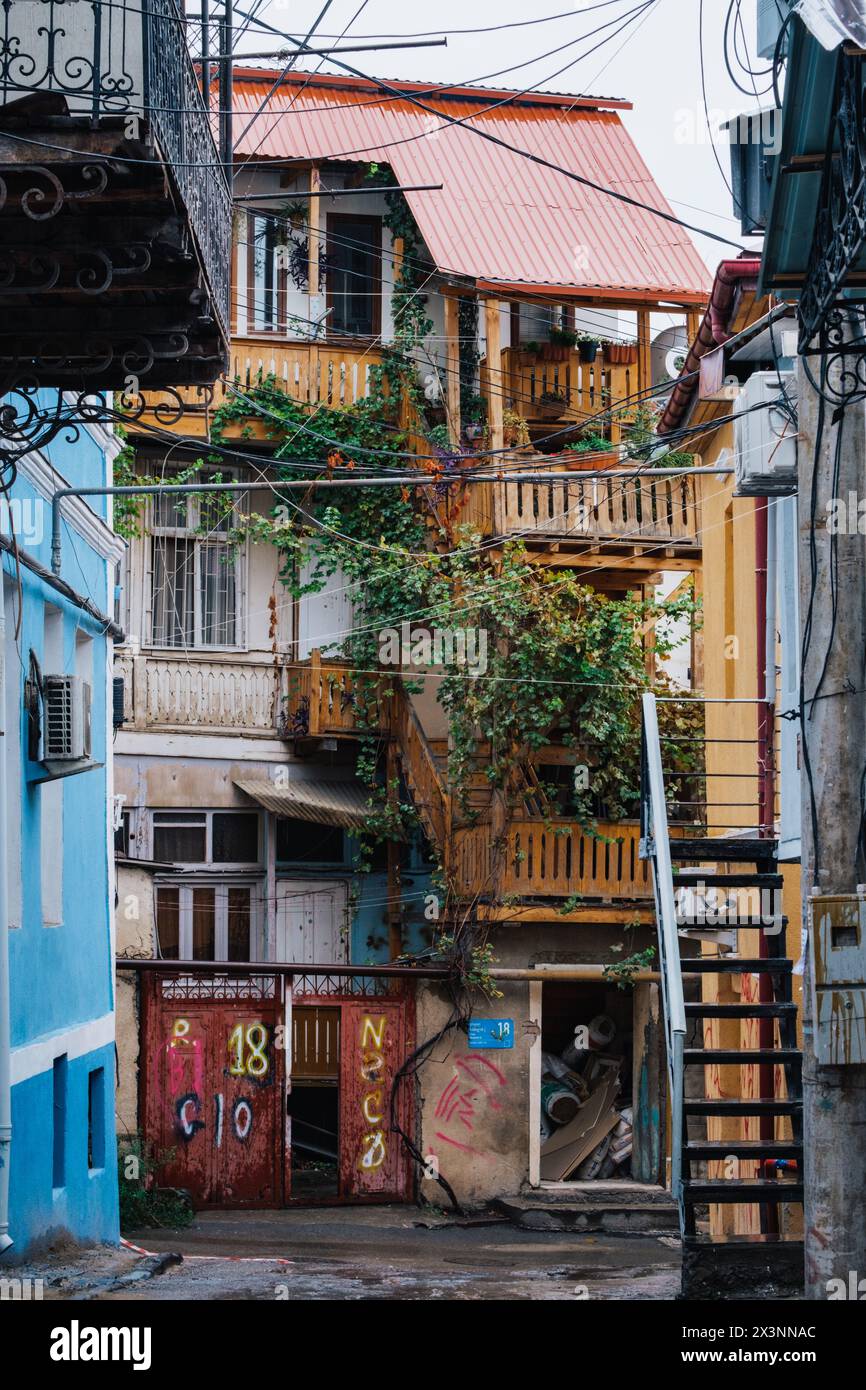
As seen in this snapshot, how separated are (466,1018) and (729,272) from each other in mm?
9332

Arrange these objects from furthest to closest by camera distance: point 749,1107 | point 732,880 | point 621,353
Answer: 1. point 621,353
2. point 732,880
3. point 749,1107

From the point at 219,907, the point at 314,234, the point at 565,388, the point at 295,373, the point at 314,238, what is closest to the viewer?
the point at 219,907

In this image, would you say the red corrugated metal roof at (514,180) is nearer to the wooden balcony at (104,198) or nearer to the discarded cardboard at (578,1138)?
the discarded cardboard at (578,1138)

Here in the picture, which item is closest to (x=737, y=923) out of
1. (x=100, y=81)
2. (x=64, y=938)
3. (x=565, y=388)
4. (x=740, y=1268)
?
(x=740, y=1268)

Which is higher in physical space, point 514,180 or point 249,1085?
point 514,180

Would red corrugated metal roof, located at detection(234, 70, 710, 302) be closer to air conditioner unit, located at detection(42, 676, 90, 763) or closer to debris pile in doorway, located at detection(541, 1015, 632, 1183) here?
debris pile in doorway, located at detection(541, 1015, 632, 1183)

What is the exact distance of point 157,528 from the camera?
73.7ft

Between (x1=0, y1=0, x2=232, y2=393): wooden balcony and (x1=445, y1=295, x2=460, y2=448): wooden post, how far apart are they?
12444 mm

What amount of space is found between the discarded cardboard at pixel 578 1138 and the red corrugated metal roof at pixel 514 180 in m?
9.92

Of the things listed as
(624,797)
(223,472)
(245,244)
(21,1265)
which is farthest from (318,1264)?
(245,244)

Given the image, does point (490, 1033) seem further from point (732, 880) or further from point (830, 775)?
point (830, 775)

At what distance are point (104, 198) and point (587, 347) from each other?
16.3 meters

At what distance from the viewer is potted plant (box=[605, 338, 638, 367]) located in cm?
2219

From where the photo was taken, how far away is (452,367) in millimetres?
22453
